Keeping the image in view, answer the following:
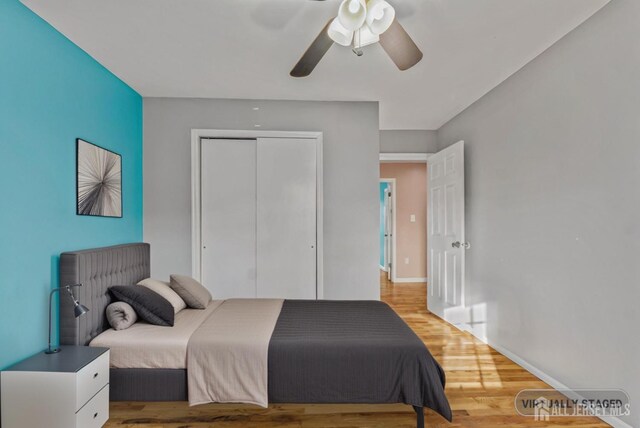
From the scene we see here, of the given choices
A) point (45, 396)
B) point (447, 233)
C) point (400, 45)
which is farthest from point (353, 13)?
point (447, 233)

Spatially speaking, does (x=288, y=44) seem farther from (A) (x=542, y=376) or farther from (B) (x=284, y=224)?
(A) (x=542, y=376)

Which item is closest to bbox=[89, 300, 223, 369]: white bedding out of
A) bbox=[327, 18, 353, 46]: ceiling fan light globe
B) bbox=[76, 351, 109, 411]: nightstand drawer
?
bbox=[76, 351, 109, 411]: nightstand drawer

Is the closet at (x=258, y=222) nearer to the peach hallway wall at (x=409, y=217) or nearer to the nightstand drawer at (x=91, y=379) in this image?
the nightstand drawer at (x=91, y=379)

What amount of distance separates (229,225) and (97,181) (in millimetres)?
1308

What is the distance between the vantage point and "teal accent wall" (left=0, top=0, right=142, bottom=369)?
6.40 feet

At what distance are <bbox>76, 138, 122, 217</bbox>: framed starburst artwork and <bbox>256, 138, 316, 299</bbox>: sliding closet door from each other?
1.31 meters

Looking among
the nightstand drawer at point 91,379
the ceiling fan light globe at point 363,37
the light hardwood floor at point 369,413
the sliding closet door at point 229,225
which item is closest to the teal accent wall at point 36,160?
the nightstand drawer at point 91,379

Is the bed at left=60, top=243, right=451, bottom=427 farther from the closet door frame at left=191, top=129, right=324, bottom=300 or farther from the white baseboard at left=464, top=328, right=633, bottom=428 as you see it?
the closet door frame at left=191, top=129, right=324, bottom=300

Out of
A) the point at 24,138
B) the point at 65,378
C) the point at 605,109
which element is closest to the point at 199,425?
the point at 65,378

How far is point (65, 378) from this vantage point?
179 centimetres

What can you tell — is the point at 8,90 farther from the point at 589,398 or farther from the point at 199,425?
the point at 589,398

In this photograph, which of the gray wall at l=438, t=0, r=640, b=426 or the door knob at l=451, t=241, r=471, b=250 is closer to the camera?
the gray wall at l=438, t=0, r=640, b=426

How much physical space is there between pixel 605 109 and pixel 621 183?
1.59ft

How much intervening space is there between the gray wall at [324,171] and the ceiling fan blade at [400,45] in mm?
1928
